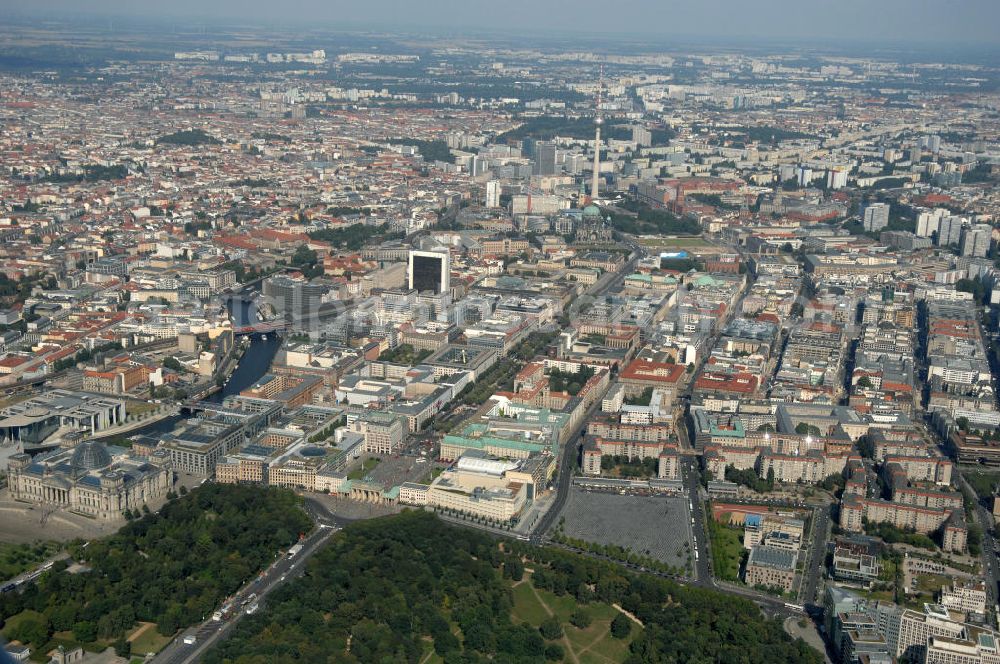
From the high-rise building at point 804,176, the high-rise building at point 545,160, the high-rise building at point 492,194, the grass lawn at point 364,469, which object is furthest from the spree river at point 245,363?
the high-rise building at point 804,176

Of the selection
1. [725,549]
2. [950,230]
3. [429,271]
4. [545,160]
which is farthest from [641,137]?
[725,549]

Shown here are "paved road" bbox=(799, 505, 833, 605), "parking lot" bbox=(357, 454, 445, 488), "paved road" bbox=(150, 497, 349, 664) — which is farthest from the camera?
"parking lot" bbox=(357, 454, 445, 488)

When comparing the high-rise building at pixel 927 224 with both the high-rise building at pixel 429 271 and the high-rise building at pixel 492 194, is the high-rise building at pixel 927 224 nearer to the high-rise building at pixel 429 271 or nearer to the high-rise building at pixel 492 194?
the high-rise building at pixel 492 194

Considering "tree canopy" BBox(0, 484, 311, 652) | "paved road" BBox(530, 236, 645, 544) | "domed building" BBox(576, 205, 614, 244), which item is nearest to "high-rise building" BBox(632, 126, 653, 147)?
"domed building" BBox(576, 205, 614, 244)

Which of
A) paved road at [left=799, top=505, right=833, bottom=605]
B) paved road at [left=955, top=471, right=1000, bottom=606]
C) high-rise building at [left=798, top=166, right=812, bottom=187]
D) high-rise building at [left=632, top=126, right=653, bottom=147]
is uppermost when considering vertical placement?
high-rise building at [left=632, top=126, right=653, bottom=147]

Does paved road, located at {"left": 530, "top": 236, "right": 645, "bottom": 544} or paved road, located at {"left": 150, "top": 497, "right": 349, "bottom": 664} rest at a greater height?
paved road, located at {"left": 530, "top": 236, "right": 645, "bottom": 544}

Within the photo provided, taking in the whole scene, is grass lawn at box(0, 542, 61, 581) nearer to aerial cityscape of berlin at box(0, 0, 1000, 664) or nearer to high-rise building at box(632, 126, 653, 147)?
aerial cityscape of berlin at box(0, 0, 1000, 664)

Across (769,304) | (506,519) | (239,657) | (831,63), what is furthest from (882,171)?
(831,63)
